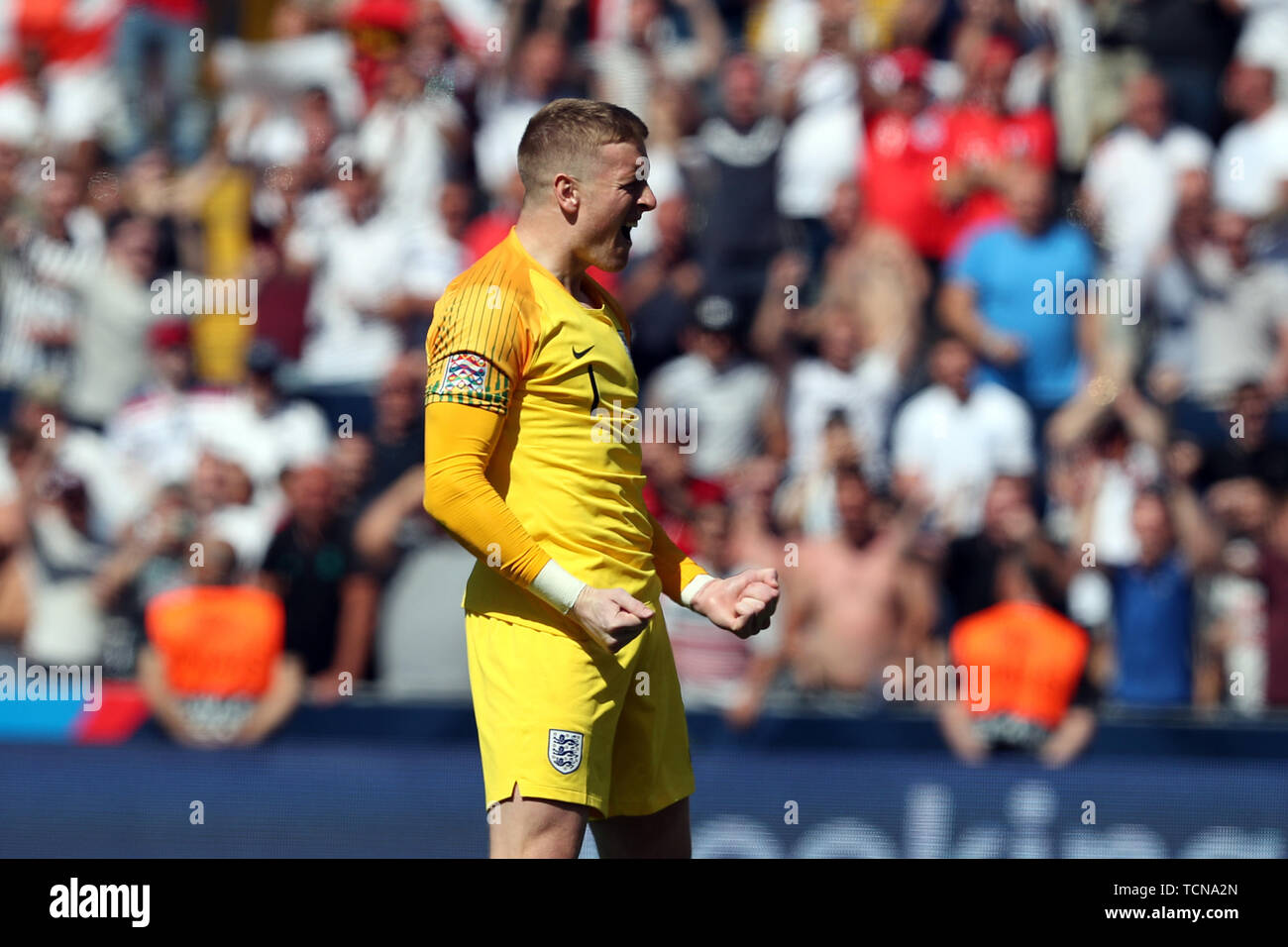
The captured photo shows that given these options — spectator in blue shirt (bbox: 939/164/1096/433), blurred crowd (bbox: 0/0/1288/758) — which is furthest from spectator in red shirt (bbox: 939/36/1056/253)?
spectator in blue shirt (bbox: 939/164/1096/433)

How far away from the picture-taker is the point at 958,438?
7.64m

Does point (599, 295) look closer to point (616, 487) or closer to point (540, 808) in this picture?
point (616, 487)

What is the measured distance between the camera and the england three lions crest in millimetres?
3402

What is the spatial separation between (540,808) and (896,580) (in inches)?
158

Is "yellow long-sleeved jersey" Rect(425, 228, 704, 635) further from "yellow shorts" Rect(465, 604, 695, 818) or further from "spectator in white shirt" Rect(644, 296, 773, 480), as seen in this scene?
"spectator in white shirt" Rect(644, 296, 773, 480)

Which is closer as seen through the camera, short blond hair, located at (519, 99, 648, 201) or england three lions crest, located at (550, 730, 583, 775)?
england three lions crest, located at (550, 730, 583, 775)

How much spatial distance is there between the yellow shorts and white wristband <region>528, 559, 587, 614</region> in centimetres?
12

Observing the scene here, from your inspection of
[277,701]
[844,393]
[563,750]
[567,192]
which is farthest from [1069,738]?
[567,192]

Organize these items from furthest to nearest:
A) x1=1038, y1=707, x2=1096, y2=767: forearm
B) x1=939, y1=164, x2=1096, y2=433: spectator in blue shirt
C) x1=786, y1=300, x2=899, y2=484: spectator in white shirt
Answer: x1=939, y1=164, x2=1096, y2=433: spectator in blue shirt → x1=786, y1=300, x2=899, y2=484: spectator in white shirt → x1=1038, y1=707, x2=1096, y2=767: forearm

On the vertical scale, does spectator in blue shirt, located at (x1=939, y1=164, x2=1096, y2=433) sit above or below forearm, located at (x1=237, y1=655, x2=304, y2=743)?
above

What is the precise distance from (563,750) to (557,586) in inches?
12.1

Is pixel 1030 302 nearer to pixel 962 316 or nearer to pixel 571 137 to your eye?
pixel 962 316

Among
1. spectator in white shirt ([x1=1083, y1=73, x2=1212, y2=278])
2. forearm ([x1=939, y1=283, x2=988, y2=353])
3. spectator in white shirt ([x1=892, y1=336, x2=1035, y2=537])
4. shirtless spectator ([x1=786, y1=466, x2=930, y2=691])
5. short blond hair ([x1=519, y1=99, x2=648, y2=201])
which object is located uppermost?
spectator in white shirt ([x1=1083, y1=73, x2=1212, y2=278])

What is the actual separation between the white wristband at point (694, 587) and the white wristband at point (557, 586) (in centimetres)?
44
